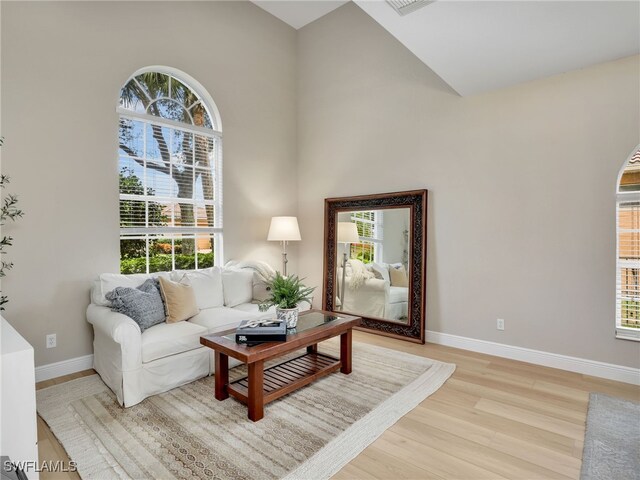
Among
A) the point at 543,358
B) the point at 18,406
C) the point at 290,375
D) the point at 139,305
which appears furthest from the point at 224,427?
the point at 543,358

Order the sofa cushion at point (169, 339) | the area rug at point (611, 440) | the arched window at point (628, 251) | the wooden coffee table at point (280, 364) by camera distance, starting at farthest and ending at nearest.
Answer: the arched window at point (628, 251) < the sofa cushion at point (169, 339) < the wooden coffee table at point (280, 364) < the area rug at point (611, 440)

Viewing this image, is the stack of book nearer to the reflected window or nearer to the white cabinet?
the white cabinet

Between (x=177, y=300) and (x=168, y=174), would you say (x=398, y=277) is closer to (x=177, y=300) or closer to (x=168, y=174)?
(x=177, y=300)

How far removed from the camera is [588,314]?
3.00 m

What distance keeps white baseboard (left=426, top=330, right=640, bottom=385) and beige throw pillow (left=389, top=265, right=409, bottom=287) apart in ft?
1.92

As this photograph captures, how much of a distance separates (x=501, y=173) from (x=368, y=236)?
1.56 meters

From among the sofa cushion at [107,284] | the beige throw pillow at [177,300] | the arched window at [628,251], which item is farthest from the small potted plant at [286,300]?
the arched window at [628,251]

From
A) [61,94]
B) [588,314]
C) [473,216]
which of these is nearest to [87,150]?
[61,94]

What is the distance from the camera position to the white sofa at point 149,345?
246 cm

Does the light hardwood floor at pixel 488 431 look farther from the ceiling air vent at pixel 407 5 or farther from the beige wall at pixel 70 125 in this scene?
the ceiling air vent at pixel 407 5

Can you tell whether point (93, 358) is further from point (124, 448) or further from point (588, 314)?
point (588, 314)

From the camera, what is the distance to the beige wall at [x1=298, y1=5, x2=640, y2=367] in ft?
9.61

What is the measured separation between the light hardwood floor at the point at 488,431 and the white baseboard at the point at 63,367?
3.5 inches

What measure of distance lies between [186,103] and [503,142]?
132 inches
